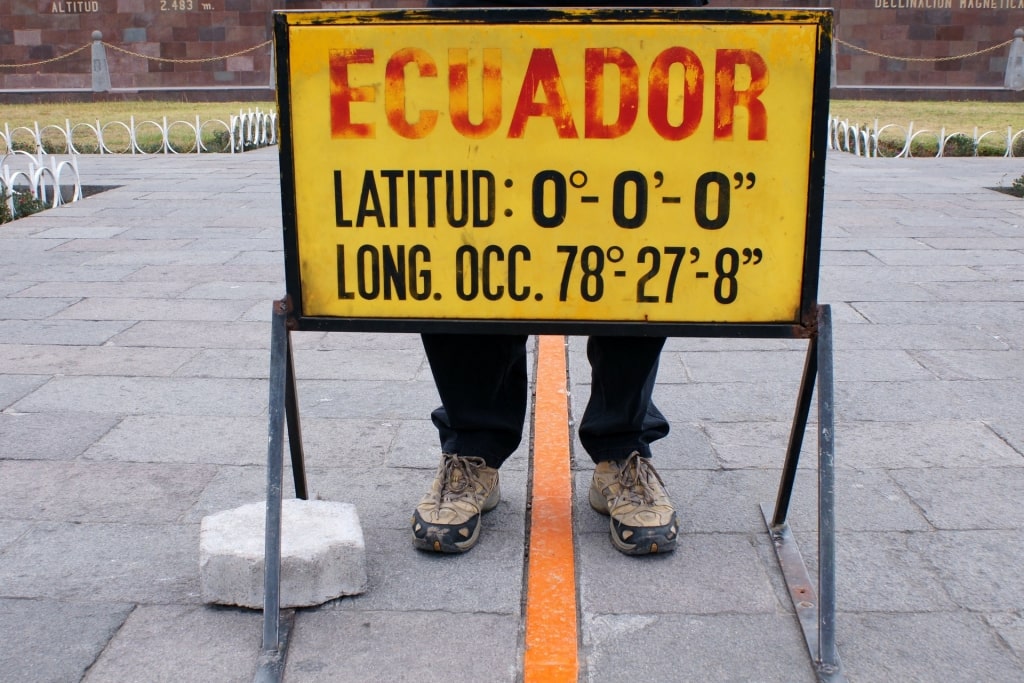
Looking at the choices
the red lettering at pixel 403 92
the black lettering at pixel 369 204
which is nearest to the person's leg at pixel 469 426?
the black lettering at pixel 369 204

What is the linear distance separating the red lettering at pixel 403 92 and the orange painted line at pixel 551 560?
110 centimetres

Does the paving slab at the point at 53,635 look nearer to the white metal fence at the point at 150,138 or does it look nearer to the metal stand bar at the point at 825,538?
the metal stand bar at the point at 825,538

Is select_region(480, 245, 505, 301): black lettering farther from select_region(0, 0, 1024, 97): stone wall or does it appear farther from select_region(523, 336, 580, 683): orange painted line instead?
select_region(0, 0, 1024, 97): stone wall

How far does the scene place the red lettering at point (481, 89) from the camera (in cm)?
239

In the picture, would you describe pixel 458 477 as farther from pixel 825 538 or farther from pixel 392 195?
pixel 825 538

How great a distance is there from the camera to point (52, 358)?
16.0 ft

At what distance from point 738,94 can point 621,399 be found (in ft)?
3.03

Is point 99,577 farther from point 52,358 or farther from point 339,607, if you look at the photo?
point 52,358

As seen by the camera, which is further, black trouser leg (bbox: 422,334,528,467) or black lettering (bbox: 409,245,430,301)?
black trouser leg (bbox: 422,334,528,467)

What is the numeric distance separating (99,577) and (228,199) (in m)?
8.49

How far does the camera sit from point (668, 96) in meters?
2.39

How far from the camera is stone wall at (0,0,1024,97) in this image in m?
29.6

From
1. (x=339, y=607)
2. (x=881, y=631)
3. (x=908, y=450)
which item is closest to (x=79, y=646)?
(x=339, y=607)

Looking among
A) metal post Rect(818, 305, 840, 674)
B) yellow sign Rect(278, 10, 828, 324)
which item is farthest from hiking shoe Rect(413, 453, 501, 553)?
metal post Rect(818, 305, 840, 674)
